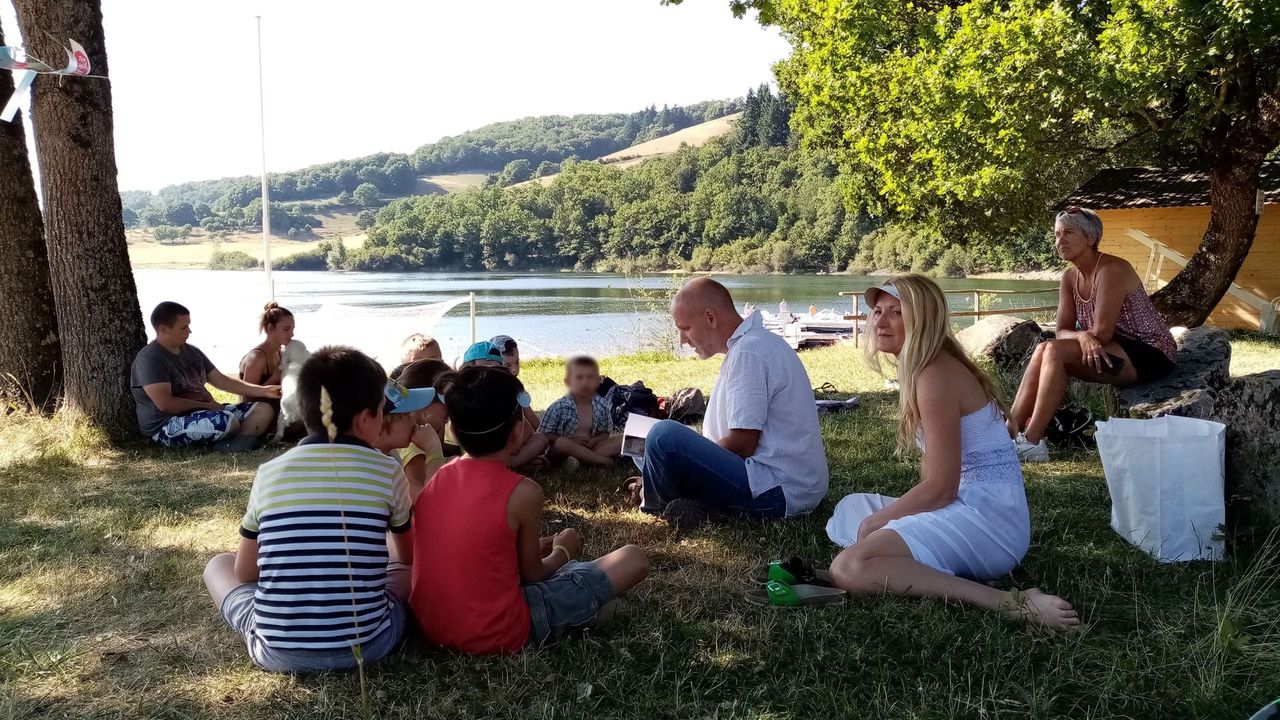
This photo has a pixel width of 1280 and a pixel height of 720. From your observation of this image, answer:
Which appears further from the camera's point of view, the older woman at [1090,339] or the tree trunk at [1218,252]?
the tree trunk at [1218,252]

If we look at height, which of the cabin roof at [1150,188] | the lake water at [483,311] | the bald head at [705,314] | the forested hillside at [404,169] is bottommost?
the lake water at [483,311]

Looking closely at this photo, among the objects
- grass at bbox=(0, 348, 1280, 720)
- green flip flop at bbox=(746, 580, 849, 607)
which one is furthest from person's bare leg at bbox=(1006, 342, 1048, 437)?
green flip flop at bbox=(746, 580, 849, 607)

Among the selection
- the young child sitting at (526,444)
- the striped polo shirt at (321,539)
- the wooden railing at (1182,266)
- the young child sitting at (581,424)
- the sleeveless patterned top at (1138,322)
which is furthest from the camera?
the wooden railing at (1182,266)

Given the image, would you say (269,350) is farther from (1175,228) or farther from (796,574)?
(1175,228)

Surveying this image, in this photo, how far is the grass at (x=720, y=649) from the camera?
2.33 metres

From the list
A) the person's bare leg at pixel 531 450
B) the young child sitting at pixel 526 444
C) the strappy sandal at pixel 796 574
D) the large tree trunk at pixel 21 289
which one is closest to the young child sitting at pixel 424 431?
the young child sitting at pixel 526 444

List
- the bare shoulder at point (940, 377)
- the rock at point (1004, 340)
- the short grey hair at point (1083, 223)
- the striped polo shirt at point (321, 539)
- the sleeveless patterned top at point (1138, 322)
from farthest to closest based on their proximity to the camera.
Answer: the rock at point (1004, 340)
the sleeveless patterned top at point (1138, 322)
the short grey hair at point (1083, 223)
the bare shoulder at point (940, 377)
the striped polo shirt at point (321, 539)

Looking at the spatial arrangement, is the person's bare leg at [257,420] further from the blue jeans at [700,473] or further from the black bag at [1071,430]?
the black bag at [1071,430]

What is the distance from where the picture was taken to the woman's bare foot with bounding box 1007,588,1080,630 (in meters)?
2.66

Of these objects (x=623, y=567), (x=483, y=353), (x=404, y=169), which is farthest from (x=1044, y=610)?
(x=404, y=169)

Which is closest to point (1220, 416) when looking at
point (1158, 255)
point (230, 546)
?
point (230, 546)

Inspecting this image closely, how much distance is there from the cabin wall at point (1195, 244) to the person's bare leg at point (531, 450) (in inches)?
545

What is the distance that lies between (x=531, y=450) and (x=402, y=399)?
7.62ft

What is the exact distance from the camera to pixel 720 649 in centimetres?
270
